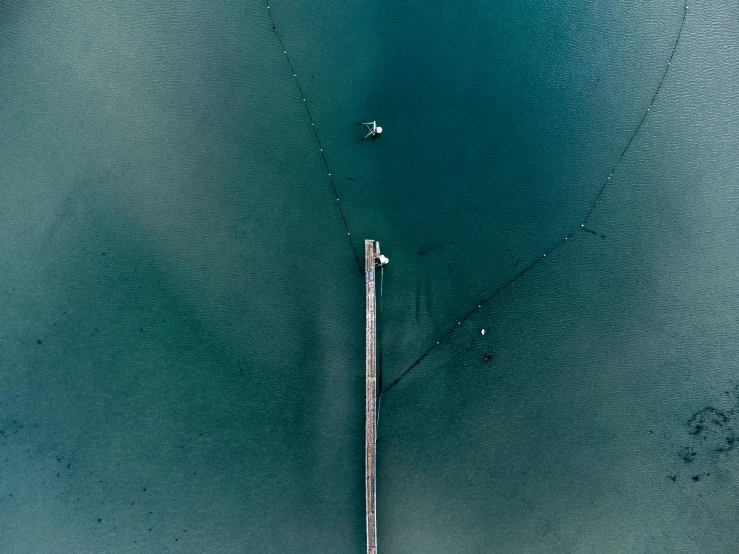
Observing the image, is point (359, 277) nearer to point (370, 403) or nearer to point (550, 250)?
point (370, 403)

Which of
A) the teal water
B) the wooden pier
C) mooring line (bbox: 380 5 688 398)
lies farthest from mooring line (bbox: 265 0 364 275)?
mooring line (bbox: 380 5 688 398)

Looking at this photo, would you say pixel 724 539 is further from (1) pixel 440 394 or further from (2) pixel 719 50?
(2) pixel 719 50

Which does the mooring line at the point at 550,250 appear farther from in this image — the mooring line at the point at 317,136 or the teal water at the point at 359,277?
the mooring line at the point at 317,136

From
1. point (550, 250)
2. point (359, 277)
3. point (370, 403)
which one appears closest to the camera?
point (370, 403)

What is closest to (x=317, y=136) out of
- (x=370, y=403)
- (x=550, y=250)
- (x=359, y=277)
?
(x=359, y=277)

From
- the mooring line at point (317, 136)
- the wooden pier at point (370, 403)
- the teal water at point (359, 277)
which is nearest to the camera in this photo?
the wooden pier at point (370, 403)

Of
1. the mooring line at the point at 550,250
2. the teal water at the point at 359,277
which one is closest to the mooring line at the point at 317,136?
the teal water at the point at 359,277
